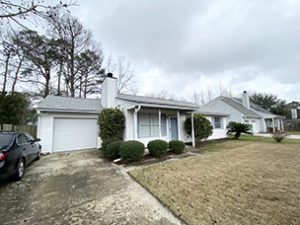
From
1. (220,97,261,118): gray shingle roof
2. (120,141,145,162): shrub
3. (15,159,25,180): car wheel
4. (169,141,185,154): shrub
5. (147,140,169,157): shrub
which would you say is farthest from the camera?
(220,97,261,118): gray shingle roof

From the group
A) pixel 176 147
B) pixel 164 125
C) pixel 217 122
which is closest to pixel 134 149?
pixel 176 147

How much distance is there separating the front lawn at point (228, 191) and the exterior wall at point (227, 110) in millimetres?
17533

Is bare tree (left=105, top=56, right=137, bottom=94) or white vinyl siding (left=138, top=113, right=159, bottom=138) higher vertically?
bare tree (left=105, top=56, right=137, bottom=94)

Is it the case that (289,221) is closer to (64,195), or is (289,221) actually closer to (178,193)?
(178,193)

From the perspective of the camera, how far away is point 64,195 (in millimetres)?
4098

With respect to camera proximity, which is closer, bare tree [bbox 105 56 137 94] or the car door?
the car door

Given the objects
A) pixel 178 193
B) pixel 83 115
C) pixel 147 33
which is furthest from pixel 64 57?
pixel 178 193

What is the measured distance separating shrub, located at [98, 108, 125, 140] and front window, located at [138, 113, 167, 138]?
3.61ft

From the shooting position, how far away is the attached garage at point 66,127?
9.95 metres

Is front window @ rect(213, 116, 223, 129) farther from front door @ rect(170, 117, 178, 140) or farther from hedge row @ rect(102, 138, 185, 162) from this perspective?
hedge row @ rect(102, 138, 185, 162)

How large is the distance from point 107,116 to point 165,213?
24.0ft

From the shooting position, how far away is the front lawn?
9.83 ft

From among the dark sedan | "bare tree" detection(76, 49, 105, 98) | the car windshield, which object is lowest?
the dark sedan

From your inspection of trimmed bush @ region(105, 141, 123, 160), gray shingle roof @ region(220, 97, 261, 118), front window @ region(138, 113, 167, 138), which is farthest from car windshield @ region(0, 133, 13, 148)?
gray shingle roof @ region(220, 97, 261, 118)
